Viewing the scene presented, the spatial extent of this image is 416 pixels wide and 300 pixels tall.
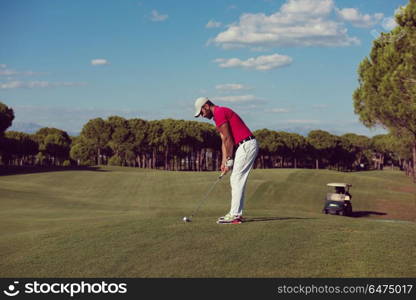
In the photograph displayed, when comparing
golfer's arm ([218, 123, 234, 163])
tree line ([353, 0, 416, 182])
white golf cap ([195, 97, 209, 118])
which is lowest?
golfer's arm ([218, 123, 234, 163])

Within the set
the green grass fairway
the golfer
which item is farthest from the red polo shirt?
the green grass fairway

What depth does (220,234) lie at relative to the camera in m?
11.9

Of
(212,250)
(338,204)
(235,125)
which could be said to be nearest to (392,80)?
(338,204)

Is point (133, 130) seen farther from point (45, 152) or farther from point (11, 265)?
point (11, 265)

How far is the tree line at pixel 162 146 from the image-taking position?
10969cm

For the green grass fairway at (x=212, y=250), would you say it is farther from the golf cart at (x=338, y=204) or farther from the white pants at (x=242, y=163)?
the golf cart at (x=338, y=204)

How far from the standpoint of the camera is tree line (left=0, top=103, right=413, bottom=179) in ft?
360

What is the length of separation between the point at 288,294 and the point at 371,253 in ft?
9.61

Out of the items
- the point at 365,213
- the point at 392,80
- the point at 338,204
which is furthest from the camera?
the point at 365,213

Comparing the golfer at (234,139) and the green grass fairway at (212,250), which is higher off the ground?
the golfer at (234,139)

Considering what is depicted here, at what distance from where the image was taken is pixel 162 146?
111500 millimetres

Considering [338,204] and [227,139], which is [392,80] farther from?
[227,139]

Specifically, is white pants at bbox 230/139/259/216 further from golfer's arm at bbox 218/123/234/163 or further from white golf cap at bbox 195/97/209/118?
white golf cap at bbox 195/97/209/118

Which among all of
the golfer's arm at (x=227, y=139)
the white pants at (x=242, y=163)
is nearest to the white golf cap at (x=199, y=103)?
the golfer's arm at (x=227, y=139)
